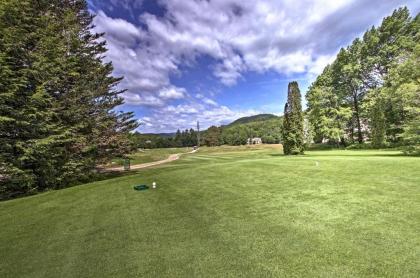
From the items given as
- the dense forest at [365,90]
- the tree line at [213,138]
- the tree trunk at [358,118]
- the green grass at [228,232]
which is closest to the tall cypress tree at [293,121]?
the dense forest at [365,90]

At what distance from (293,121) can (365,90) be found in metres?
19.7

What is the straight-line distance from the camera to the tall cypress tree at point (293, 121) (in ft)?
96.8

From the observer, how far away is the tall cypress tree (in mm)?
29516

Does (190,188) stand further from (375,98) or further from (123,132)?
(375,98)

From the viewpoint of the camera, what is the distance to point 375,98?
36.4 m

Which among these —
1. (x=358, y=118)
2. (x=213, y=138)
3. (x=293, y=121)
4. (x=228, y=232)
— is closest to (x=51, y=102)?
(x=228, y=232)

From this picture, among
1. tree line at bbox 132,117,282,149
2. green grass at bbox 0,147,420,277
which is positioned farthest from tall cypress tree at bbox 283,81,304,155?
tree line at bbox 132,117,282,149

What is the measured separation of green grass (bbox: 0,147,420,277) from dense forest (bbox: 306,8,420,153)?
94.4 ft

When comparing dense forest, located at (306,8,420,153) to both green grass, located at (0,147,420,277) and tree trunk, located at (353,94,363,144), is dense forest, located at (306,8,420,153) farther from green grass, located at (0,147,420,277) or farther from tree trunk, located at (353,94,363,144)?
green grass, located at (0,147,420,277)

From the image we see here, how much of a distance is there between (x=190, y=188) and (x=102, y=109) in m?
11.7

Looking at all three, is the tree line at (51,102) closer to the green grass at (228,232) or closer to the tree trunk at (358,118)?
the green grass at (228,232)

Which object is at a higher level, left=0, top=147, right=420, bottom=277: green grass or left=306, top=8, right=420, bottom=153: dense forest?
left=306, top=8, right=420, bottom=153: dense forest

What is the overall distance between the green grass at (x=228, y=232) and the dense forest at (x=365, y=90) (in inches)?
1133

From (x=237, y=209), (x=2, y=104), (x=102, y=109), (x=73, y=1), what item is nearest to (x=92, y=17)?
(x=73, y=1)
